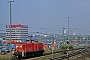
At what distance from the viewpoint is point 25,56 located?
3706cm

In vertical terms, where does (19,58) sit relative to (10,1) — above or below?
below

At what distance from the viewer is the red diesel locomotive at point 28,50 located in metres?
36.6

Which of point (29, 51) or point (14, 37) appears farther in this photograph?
point (14, 37)

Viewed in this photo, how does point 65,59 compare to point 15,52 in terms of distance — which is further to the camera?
point 15,52

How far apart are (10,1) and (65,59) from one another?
13.1 m

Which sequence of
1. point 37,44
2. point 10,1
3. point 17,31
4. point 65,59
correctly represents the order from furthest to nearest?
point 17,31 < point 37,44 < point 65,59 < point 10,1

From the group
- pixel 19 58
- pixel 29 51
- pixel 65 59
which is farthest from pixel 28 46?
pixel 65 59

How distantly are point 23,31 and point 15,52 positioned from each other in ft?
303

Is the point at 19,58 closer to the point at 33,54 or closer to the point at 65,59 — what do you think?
the point at 33,54

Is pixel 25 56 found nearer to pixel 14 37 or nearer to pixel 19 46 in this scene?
pixel 19 46

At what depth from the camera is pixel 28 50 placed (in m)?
38.8

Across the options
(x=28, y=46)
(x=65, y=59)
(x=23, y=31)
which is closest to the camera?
(x=65, y=59)

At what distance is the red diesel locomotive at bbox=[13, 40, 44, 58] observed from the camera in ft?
120

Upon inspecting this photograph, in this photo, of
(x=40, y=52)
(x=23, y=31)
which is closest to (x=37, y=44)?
(x=40, y=52)
